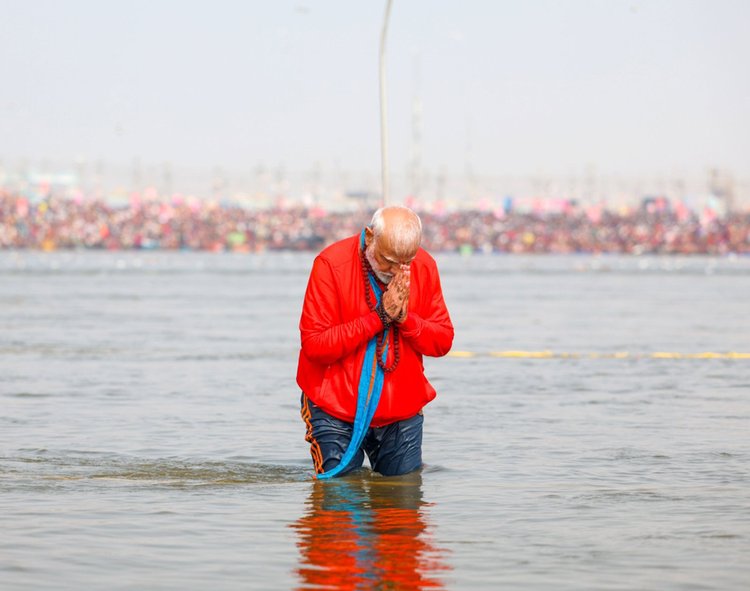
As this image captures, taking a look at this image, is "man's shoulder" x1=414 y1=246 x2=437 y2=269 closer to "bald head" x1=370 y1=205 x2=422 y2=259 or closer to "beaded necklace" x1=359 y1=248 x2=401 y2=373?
"beaded necklace" x1=359 y1=248 x2=401 y2=373

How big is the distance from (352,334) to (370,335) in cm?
8

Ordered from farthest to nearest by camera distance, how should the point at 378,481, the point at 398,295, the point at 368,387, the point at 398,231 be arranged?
the point at 378,481 < the point at 368,387 < the point at 398,295 < the point at 398,231

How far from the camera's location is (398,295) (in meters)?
7.12

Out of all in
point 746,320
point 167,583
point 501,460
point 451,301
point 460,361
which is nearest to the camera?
point 167,583

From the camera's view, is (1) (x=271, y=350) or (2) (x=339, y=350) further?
(1) (x=271, y=350)

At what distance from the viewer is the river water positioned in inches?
261

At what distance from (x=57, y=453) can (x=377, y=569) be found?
452 cm

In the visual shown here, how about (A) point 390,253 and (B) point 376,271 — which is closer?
(A) point 390,253

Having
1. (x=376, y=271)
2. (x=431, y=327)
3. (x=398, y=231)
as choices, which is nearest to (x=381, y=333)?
(x=431, y=327)

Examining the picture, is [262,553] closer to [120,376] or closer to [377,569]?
[377,569]

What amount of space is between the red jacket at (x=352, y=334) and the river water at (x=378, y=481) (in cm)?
59

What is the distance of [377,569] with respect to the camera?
6.48 metres

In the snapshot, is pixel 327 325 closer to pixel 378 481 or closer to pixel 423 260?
pixel 423 260

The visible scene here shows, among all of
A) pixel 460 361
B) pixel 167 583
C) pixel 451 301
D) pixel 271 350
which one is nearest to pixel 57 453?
pixel 167 583
